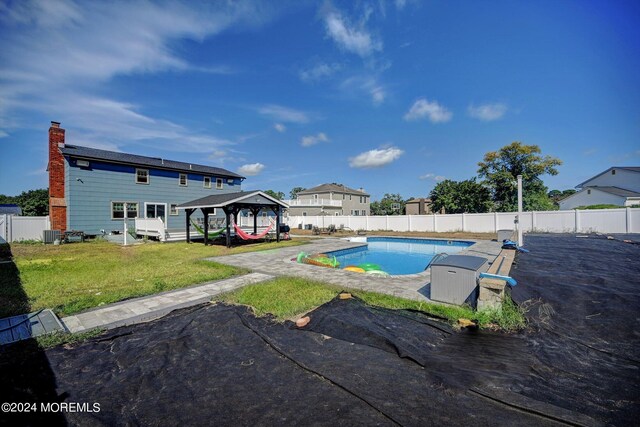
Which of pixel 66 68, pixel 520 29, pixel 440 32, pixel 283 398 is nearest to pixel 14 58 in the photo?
pixel 66 68

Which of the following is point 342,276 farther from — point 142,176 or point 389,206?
point 389,206

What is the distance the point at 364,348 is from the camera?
3369 millimetres

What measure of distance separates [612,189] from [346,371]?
45120 millimetres

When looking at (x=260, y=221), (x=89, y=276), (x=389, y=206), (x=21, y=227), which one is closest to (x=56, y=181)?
(x=21, y=227)

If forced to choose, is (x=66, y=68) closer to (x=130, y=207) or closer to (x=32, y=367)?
(x=130, y=207)

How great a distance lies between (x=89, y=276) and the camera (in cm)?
753

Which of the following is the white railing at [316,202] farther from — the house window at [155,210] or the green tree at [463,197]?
the house window at [155,210]

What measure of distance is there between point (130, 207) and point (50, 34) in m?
11.2

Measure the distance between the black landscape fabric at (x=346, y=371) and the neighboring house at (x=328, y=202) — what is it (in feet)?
102

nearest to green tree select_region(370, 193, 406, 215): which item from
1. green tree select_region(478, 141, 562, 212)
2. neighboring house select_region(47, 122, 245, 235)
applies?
green tree select_region(478, 141, 562, 212)

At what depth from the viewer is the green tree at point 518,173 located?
2419 cm

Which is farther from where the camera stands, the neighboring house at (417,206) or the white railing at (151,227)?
the neighboring house at (417,206)

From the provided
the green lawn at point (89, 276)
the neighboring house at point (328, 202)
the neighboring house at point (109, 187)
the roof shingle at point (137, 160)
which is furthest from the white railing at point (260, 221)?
the neighboring house at point (328, 202)

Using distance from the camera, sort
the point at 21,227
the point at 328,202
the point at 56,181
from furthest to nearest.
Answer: the point at 328,202, the point at 56,181, the point at 21,227
